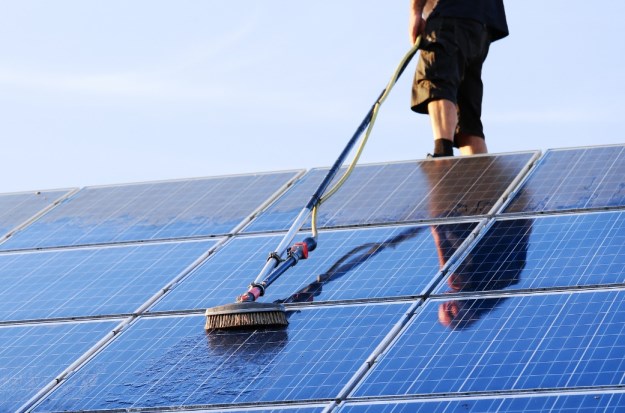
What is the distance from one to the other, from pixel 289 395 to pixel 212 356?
33.7 inches

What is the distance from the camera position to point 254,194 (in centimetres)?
1214

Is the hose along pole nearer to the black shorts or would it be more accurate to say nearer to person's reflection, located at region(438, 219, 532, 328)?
the black shorts

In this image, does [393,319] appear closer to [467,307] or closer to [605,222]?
[467,307]

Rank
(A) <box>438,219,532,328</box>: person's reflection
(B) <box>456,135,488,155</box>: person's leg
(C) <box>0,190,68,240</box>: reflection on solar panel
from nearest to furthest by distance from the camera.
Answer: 1. (A) <box>438,219,532,328</box>: person's reflection
2. (C) <box>0,190,68,240</box>: reflection on solar panel
3. (B) <box>456,135,488,155</box>: person's leg

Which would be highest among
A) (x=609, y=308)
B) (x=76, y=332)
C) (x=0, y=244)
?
(x=0, y=244)

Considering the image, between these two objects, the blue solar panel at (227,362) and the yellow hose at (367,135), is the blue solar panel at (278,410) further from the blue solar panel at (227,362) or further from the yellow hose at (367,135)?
the yellow hose at (367,135)

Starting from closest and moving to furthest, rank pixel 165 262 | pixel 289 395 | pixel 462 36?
pixel 289 395, pixel 165 262, pixel 462 36

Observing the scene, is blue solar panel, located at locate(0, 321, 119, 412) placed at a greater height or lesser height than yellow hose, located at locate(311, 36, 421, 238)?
lesser

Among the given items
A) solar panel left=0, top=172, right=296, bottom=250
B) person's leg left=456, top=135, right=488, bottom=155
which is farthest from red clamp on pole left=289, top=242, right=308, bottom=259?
person's leg left=456, top=135, right=488, bottom=155

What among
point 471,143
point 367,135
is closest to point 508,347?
point 367,135

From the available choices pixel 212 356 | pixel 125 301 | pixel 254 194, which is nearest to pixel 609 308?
pixel 212 356

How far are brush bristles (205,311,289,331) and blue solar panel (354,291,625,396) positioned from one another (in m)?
0.86

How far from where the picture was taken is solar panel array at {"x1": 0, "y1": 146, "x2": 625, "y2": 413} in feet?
26.8

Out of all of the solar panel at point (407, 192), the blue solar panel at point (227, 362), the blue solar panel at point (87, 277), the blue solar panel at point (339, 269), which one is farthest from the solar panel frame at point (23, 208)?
Answer: the blue solar panel at point (227, 362)
